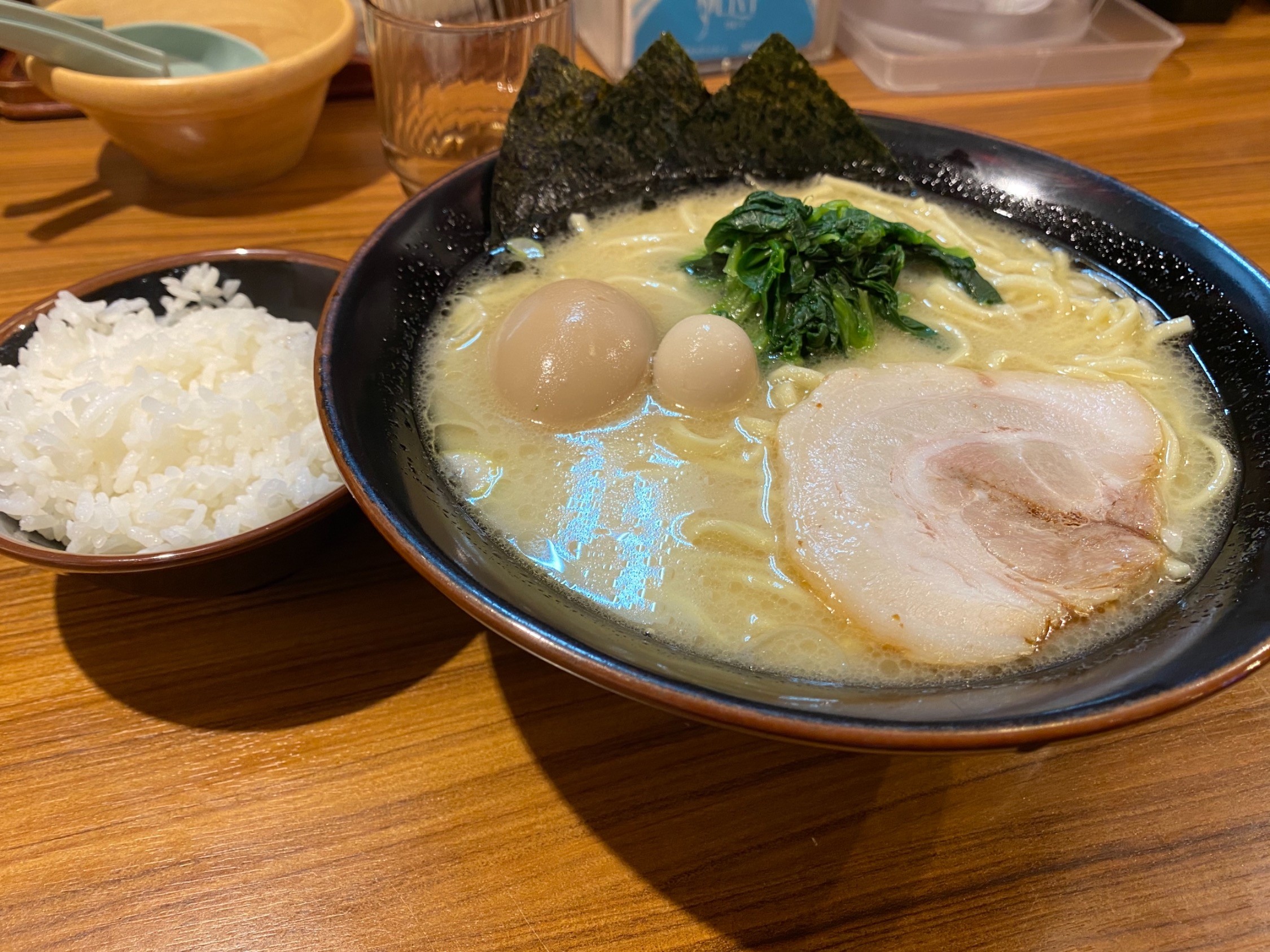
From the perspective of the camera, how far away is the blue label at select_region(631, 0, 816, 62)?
9.95 ft

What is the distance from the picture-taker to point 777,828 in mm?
1255

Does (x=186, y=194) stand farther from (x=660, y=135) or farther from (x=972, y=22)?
(x=972, y=22)

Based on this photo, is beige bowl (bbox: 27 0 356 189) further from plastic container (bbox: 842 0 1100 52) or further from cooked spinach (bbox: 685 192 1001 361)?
plastic container (bbox: 842 0 1100 52)

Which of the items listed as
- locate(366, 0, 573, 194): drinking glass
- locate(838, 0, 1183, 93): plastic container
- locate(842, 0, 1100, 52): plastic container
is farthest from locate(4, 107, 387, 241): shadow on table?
locate(842, 0, 1100, 52): plastic container

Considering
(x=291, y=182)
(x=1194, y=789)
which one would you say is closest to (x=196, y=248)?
(x=291, y=182)

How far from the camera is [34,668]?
4.69 ft

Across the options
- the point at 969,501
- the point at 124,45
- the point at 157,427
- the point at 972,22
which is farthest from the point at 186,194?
the point at 972,22

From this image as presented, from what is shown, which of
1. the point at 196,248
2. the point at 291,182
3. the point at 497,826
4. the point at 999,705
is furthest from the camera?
the point at 291,182

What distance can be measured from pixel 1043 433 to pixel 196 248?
2270 millimetres

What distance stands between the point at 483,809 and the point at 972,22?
Answer: 3492 mm

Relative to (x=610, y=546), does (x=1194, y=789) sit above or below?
below

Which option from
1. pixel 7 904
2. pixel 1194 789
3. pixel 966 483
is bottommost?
pixel 7 904

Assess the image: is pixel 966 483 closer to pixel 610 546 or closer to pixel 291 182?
pixel 610 546

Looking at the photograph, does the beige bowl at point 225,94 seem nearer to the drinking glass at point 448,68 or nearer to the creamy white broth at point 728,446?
the drinking glass at point 448,68
